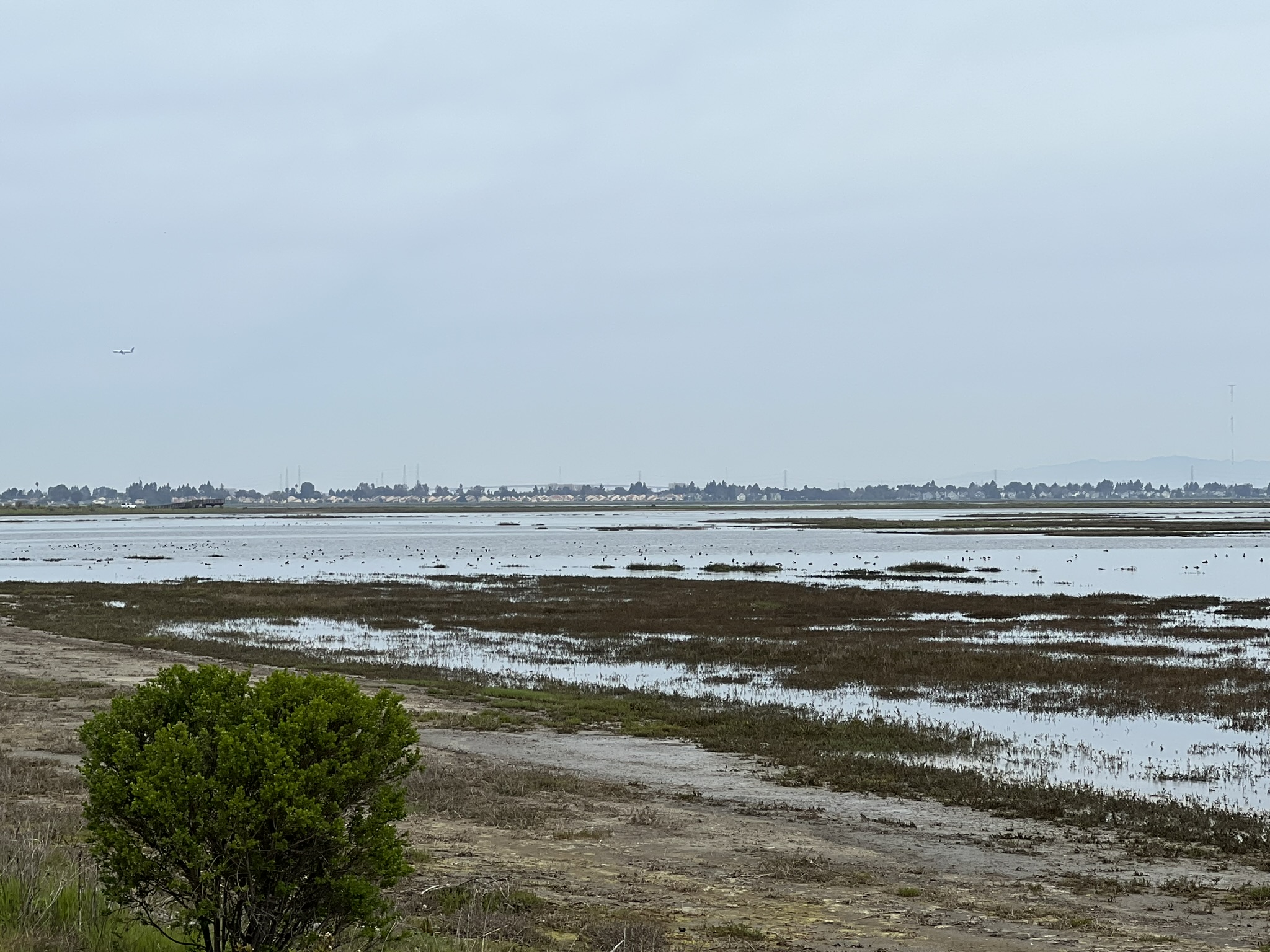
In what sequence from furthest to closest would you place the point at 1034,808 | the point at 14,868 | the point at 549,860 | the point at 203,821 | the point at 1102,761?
the point at 1102,761 → the point at 1034,808 → the point at 549,860 → the point at 14,868 → the point at 203,821

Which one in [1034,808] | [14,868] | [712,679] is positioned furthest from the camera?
[712,679]

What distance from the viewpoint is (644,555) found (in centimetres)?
8525

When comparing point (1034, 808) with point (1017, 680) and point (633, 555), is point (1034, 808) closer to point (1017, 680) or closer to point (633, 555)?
point (1017, 680)

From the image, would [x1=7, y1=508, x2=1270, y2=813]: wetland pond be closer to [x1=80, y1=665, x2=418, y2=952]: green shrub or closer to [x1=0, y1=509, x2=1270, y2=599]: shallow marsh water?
[x1=0, y1=509, x2=1270, y2=599]: shallow marsh water

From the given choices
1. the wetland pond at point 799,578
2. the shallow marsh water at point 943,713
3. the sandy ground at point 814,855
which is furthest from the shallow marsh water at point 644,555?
the sandy ground at point 814,855

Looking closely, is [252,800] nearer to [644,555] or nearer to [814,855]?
[814,855]

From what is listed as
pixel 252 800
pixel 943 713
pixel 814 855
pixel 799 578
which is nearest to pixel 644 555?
pixel 799 578

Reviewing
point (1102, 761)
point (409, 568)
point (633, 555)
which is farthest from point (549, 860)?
point (633, 555)

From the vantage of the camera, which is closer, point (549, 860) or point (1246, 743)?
point (549, 860)

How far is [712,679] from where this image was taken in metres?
27.6

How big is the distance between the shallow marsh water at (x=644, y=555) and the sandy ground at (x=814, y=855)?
3957 cm

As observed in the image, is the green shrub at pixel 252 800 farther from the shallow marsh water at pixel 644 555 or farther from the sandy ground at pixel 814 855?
the shallow marsh water at pixel 644 555

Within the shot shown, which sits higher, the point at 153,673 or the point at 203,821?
the point at 203,821

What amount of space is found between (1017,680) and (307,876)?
23153 mm
